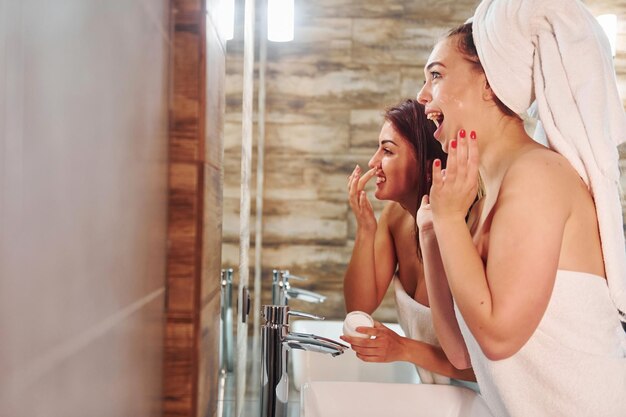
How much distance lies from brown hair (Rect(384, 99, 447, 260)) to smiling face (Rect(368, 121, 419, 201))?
0.05ft

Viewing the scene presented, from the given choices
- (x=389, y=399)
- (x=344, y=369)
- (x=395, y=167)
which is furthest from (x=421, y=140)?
(x=389, y=399)

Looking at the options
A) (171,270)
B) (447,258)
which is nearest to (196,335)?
(171,270)

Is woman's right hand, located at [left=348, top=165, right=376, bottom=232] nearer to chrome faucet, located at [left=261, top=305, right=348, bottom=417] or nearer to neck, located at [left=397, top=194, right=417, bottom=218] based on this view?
neck, located at [left=397, top=194, right=417, bottom=218]

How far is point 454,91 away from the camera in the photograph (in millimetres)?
915

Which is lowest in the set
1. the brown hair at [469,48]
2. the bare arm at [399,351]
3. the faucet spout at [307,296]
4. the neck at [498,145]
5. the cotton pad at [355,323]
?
the bare arm at [399,351]

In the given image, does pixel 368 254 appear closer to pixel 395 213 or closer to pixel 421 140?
pixel 395 213

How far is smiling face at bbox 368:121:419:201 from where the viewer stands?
1.56m

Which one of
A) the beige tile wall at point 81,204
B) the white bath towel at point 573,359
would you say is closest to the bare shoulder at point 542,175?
the white bath towel at point 573,359

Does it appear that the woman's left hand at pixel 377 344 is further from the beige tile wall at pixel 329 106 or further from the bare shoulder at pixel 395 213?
the beige tile wall at pixel 329 106

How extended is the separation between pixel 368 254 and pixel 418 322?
1.17 feet

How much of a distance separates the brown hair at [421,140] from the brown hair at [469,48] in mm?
591

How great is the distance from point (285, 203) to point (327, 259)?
307mm

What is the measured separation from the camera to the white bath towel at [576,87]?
0.79 m

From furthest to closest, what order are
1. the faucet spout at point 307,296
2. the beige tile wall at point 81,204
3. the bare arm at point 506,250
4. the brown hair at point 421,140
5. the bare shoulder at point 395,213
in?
the bare shoulder at point 395,213 → the brown hair at point 421,140 → the faucet spout at point 307,296 → the bare arm at point 506,250 → the beige tile wall at point 81,204
